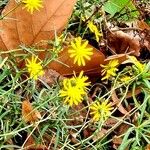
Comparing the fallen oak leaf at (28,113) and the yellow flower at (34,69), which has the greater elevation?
the yellow flower at (34,69)

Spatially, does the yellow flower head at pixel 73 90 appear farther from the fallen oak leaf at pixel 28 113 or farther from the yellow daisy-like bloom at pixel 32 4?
the yellow daisy-like bloom at pixel 32 4

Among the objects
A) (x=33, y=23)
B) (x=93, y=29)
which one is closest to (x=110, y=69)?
(x=93, y=29)

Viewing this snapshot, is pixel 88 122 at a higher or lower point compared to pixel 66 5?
lower

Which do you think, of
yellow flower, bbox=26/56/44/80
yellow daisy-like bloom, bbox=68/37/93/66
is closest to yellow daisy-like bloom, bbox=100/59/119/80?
yellow daisy-like bloom, bbox=68/37/93/66

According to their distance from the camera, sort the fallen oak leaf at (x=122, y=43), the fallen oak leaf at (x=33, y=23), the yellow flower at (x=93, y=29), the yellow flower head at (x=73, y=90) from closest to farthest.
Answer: the yellow flower head at (x=73, y=90) < the fallen oak leaf at (x=33, y=23) < the yellow flower at (x=93, y=29) < the fallen oak leaf at (x=122, y=43)

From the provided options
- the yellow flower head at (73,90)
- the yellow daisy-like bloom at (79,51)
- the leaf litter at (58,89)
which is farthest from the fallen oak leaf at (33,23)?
the yellow flower head at (73,90)

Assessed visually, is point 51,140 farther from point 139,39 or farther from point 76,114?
point 139,39

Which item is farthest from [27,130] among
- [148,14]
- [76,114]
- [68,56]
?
[148,14]
